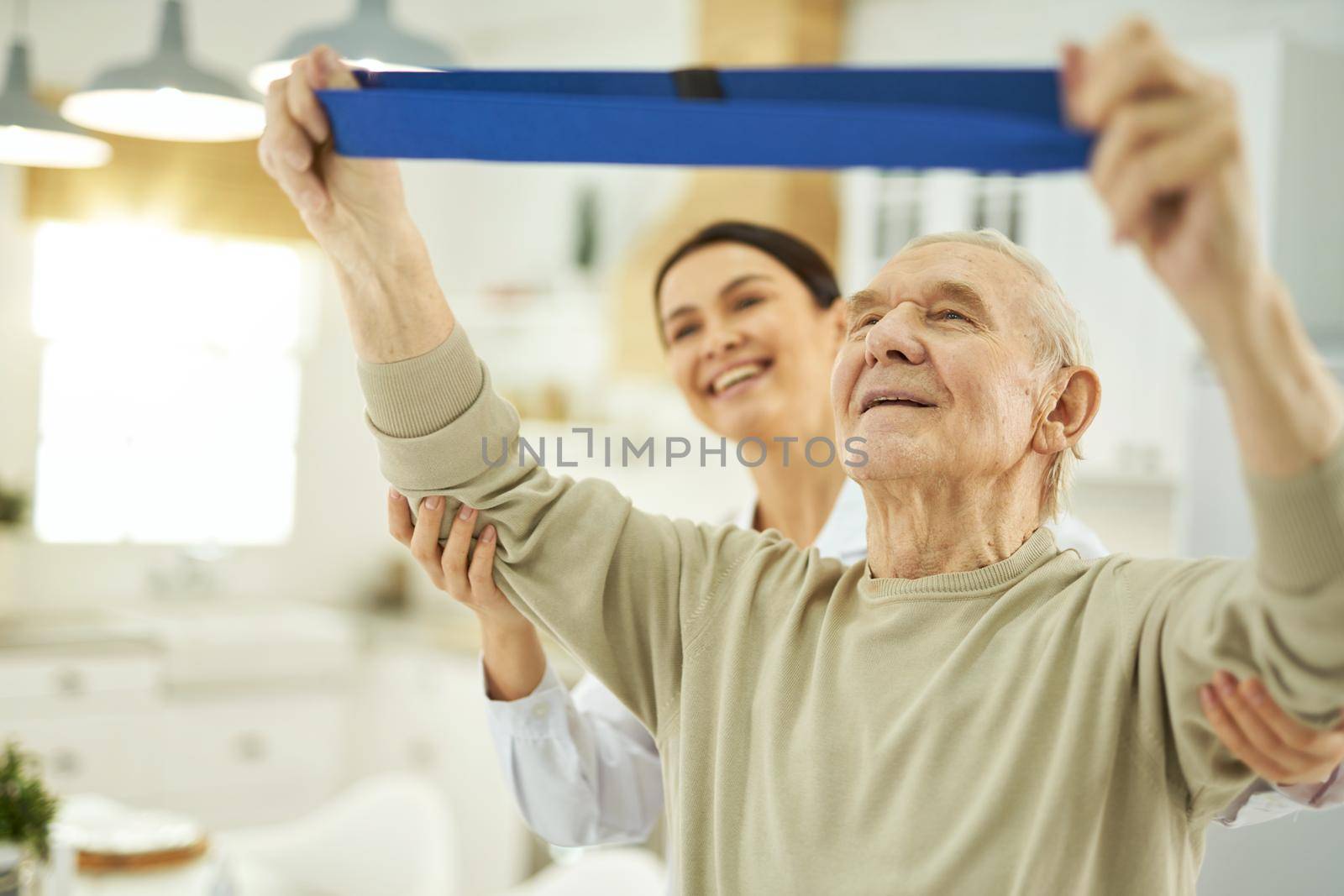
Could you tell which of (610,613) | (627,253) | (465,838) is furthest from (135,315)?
(610,613)

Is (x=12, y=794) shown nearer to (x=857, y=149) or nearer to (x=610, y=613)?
(x=610, y=613)

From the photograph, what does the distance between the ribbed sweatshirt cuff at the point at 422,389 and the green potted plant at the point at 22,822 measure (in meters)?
1.28

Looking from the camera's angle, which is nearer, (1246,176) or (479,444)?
(1246,176)

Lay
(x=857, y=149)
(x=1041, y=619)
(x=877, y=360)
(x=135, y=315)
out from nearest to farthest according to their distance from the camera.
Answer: (x=857, y=149) < (x=1041, y=619) < (x=877, y=360) < (x=135, y=315)

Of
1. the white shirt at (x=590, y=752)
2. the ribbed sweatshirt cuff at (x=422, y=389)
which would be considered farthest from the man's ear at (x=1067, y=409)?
the ribbed sweatshirt cuff at (x=422, y=389)

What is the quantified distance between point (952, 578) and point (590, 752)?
0.60 metres

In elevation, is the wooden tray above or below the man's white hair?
below

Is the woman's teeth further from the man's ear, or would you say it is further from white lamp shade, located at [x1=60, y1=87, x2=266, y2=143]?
white lamp shade, located at [x1=60, y1=87, x2=266, y2=143]

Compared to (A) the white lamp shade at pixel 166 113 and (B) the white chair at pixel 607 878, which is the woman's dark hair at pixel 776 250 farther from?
(B) the white chair at pixel 607 878

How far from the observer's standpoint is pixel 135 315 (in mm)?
5184

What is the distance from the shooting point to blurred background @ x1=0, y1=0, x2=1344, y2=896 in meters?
3.71

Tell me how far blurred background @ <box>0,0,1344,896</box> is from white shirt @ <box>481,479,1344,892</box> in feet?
4.51

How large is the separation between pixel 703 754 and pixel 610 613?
16 cm

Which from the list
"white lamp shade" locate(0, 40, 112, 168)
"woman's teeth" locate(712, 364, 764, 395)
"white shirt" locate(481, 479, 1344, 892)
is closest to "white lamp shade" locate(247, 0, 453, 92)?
"white lamp shade" locate(0, 40, 112, 168)
